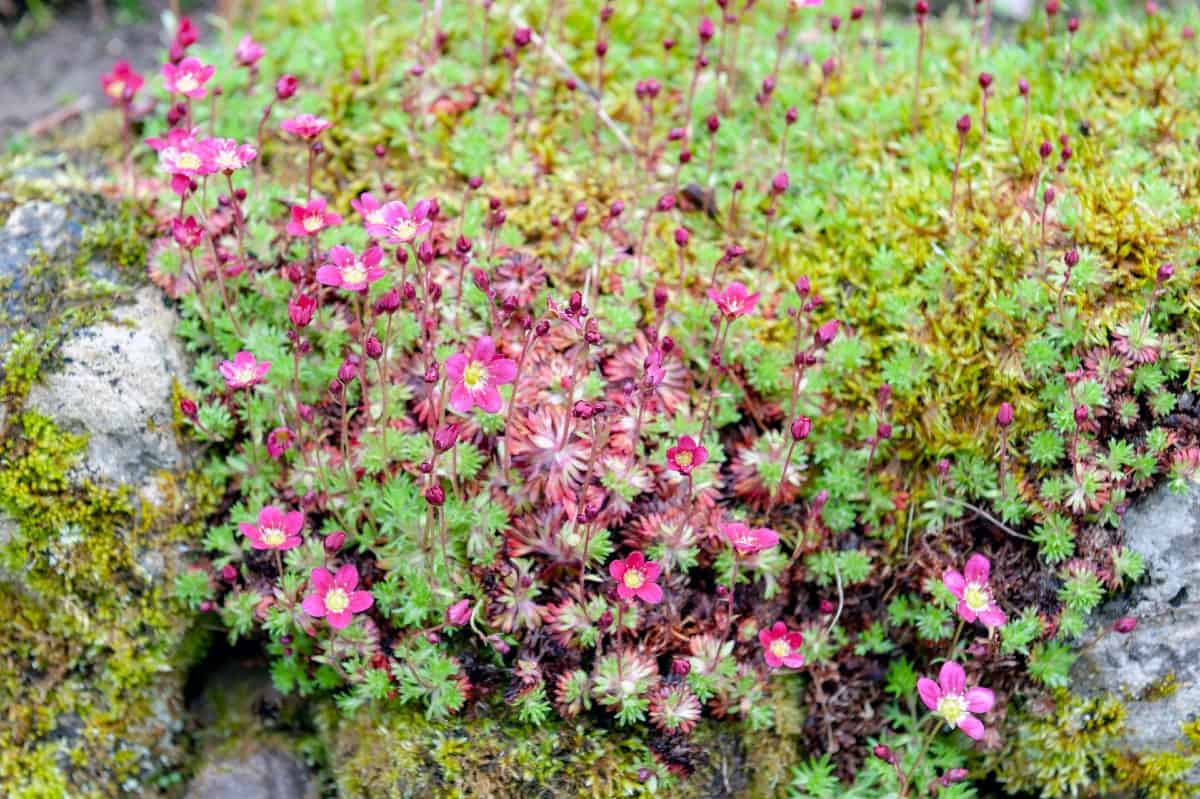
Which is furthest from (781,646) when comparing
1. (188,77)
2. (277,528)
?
(188,77)

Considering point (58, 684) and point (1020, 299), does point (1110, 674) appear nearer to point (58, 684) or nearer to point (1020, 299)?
point (1020, 299)

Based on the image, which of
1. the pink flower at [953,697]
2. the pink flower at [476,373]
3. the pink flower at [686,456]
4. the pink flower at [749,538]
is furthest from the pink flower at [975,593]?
the pink flower at [476,373]

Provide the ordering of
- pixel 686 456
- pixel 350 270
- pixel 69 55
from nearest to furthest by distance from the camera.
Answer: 1. pixel 686 456
2. pixel 350 270
3. pixel 69 55

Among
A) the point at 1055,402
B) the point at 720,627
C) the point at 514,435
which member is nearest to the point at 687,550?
the point at 720,627

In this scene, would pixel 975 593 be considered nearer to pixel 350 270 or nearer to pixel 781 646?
pixel 781 646

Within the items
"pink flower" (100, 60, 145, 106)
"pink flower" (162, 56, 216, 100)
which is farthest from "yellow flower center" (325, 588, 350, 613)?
"pink flower" (100, 60, 145, 106)

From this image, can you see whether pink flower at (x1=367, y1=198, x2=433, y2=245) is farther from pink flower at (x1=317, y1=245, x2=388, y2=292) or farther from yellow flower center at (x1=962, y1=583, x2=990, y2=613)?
yellow flower center at (x1=962, y1=583, x2=990, y2=613)
